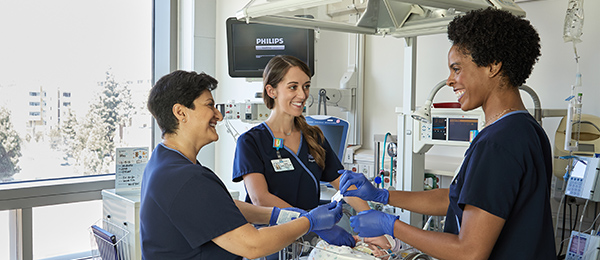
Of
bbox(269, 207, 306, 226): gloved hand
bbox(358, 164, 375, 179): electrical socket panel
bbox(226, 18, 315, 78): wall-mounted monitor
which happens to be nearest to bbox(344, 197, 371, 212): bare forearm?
bbox(269, 207, 306, 226): gloved hand

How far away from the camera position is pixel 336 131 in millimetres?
3561

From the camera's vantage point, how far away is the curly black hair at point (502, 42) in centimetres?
132

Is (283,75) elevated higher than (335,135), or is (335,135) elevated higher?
(283,75)

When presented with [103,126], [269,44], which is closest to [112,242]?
[103,126]

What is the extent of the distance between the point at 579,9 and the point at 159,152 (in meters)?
2.51

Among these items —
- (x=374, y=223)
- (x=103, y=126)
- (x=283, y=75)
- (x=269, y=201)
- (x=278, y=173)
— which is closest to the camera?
(x=374, y=223)

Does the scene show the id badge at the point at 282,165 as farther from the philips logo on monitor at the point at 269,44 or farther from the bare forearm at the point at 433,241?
the philips logo on monitor at the point at 269,44

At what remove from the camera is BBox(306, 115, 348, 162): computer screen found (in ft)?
11.6

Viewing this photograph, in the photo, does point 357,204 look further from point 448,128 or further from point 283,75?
point 448,128

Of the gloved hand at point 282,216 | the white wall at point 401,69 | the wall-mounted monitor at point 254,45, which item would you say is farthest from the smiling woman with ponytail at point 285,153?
the white wall at point 401,69

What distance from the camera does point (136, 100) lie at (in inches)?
175

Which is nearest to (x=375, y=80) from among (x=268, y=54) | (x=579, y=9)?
(x=268, y=54)

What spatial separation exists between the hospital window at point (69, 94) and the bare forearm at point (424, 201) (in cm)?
299

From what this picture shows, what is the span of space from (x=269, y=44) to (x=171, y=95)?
212 cm
